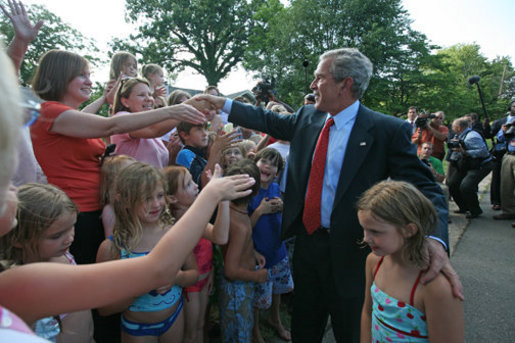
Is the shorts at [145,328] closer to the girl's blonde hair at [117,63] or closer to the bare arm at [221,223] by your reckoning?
the bare arm at [221,223]

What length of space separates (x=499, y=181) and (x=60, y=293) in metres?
8.85

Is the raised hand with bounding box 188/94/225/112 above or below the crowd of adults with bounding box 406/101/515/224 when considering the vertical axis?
above

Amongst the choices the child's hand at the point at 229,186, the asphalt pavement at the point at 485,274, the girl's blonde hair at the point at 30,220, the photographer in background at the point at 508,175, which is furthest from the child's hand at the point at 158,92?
the photographer in background at the point at 508,175

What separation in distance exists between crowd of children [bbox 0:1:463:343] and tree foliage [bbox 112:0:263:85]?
1234 inches

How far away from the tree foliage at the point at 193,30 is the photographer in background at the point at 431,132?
27609 millimetres

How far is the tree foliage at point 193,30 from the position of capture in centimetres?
3020

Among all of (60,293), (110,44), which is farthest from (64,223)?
(110,44)

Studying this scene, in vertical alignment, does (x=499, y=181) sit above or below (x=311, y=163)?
below

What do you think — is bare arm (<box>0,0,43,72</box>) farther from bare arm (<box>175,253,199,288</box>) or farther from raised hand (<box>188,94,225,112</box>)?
bare arm (<box>175,253,199,288</box>)

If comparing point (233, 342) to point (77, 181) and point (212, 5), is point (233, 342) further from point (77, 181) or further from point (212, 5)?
point (212, 5)

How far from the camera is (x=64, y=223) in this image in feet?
5.11

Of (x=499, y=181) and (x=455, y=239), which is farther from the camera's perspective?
(x=499, y=181)

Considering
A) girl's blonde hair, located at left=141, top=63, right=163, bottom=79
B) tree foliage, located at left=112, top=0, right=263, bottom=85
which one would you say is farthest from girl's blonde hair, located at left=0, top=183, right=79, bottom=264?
tree foliage, located at left=112, top=0, right=263, bottom=85

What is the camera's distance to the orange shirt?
198 cm
